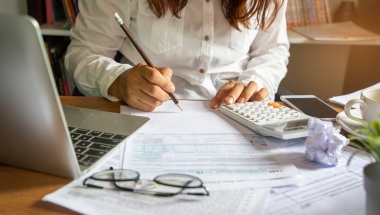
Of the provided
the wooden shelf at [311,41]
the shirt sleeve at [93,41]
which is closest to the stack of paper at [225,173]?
the shirt sleeve at [93,41]

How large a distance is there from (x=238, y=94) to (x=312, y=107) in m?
0.17

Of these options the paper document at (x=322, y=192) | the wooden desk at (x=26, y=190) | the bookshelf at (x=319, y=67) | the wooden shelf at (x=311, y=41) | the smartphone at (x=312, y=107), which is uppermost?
the wooden desk at (x=26, y=190)

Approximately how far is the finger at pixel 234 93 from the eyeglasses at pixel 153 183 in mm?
346

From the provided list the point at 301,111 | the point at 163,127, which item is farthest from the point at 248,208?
the point at 301,111

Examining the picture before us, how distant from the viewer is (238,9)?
42.9 inches

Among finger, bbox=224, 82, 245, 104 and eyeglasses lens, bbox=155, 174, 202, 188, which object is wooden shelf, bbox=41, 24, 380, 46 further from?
eyeglasses lens, bbox=155, 174, 202, 188

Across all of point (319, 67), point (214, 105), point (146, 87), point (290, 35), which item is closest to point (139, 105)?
point (146, 87)

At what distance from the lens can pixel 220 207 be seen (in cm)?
53

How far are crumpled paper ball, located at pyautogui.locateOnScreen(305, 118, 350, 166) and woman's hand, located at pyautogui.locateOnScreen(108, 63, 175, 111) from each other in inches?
12.3

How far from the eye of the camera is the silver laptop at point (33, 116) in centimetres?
47

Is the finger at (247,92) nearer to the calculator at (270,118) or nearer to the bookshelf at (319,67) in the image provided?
the calculator at (270,118)

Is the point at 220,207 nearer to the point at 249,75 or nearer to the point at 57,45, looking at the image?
the point at 249,75

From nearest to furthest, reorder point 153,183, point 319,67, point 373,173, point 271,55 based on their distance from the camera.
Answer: point 373,173
point 153,183
point 271,55
point 319,67

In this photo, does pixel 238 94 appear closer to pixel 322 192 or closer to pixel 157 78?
pixel 157 78
